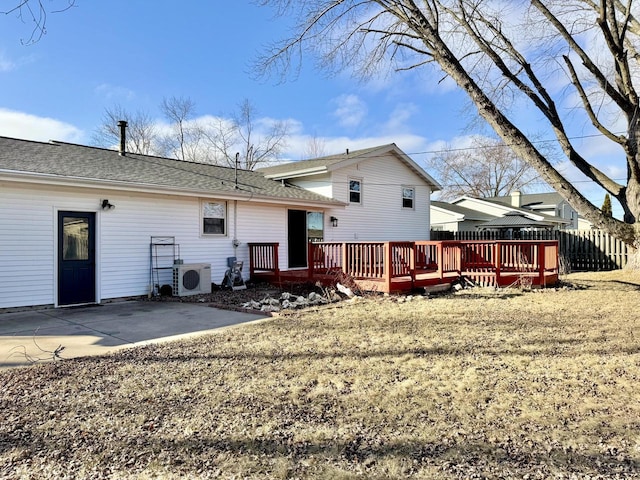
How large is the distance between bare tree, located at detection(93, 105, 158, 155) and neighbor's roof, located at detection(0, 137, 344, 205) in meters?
17.6

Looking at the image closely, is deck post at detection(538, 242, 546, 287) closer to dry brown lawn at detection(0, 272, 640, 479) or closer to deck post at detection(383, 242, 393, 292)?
deck post at detection(383, 242, 393, 292)

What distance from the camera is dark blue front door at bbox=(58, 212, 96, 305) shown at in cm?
812

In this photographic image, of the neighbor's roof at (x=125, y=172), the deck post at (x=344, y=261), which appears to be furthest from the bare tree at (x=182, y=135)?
the deck post at (x=344, y=261)

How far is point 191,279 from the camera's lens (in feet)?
31.0

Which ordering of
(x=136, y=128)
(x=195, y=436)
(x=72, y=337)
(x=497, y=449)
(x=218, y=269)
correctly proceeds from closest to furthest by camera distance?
(x=497, y=449) → (x=195, y=436) → (x=72, y=337) → (x=218, y=269) → (x=136, y=128)

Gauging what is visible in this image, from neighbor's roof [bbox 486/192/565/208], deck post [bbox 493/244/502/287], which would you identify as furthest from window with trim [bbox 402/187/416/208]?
neighbor's roof [bbox 486/192/565/208]

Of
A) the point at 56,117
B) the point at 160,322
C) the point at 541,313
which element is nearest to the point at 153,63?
the point at 56,117

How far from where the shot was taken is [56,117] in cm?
1933

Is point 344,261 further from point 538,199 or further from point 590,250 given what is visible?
point 538,199

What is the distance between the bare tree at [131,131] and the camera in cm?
2741

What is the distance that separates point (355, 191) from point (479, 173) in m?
30.1

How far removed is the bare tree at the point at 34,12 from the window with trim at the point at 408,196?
46.2ft

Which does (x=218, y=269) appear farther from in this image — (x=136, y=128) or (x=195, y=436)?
(x=136, y=128)

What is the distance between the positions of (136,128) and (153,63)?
14664 millimetres
